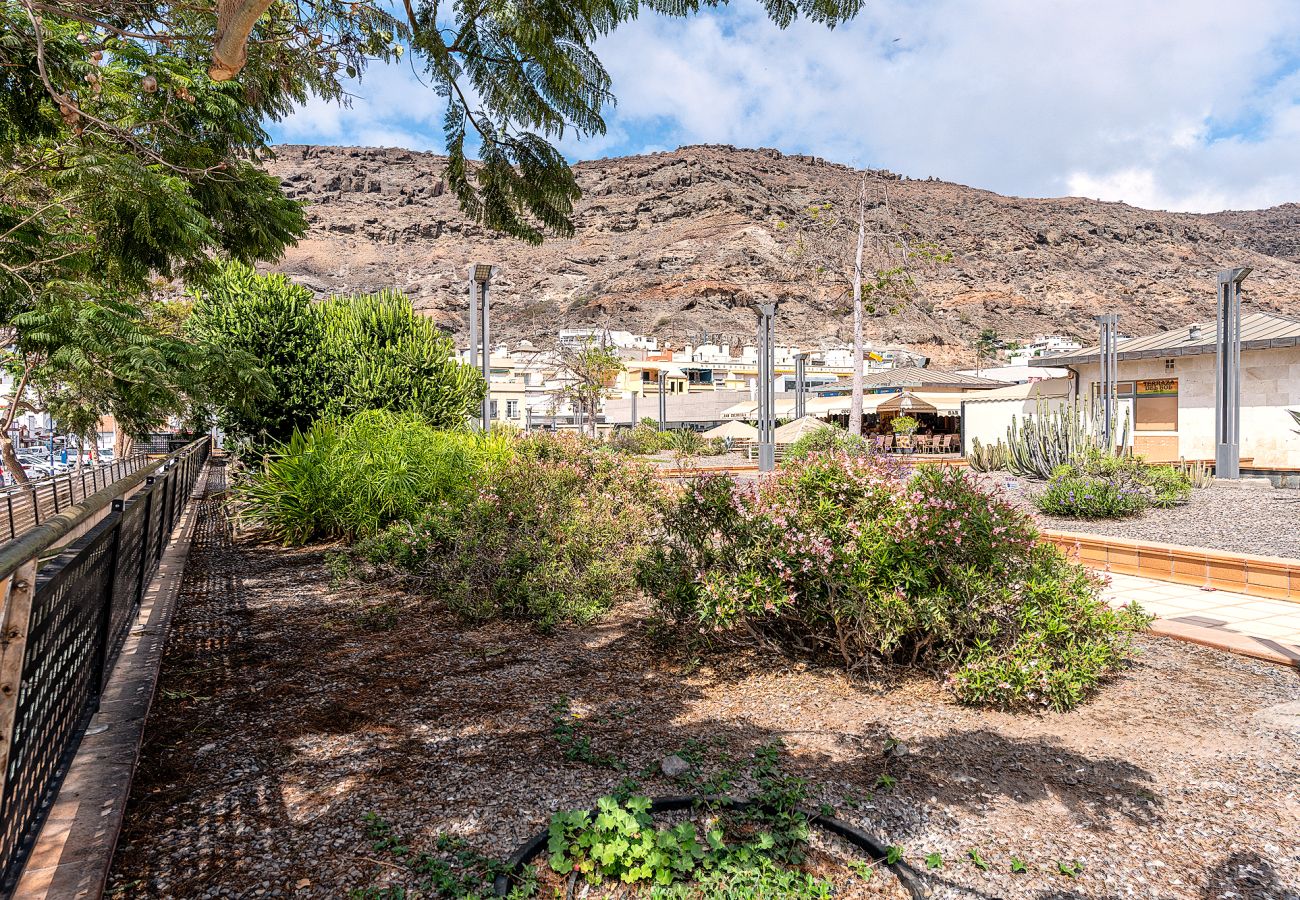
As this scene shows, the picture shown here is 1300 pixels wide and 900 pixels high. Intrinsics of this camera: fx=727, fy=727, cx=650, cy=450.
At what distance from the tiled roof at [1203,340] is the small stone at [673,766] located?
51.3ft

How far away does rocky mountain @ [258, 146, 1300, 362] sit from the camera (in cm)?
9056

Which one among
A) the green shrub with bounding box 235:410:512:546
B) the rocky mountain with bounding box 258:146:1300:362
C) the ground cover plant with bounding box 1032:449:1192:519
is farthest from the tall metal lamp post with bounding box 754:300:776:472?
the rocky mountain with bounding box 258:146:1300:362

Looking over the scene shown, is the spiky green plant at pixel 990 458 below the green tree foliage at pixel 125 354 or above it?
below

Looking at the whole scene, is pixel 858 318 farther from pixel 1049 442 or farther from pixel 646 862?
pixel 646 862

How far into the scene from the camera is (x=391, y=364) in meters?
10.9

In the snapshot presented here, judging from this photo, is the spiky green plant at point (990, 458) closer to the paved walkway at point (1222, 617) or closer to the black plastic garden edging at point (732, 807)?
the paved walkway at point (1222, 617)

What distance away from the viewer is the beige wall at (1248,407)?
600 inches

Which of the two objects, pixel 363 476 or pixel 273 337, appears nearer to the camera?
pixel 363 476

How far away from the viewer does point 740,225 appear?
108875 mm

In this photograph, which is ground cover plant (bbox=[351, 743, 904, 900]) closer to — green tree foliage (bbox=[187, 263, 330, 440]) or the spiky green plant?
green tree foliage (bbox=[187, 263, 330, 440])

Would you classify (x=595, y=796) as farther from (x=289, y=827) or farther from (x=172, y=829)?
(x=172, y=829)

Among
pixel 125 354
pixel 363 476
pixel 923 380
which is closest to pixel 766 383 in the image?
pixel 363 476

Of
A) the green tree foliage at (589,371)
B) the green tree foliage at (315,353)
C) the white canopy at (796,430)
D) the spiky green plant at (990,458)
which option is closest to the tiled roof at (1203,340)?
the spiky green plant at (990,458)

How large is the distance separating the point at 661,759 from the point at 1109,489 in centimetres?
809
